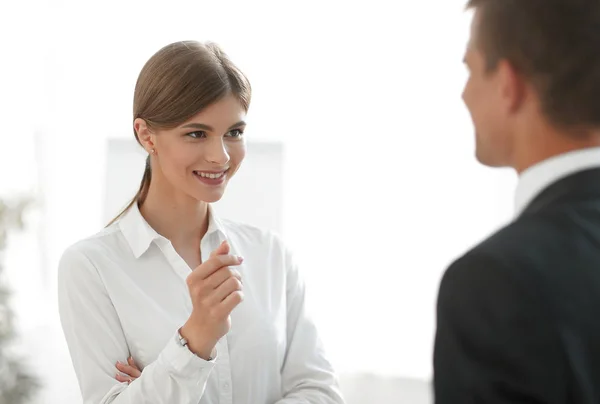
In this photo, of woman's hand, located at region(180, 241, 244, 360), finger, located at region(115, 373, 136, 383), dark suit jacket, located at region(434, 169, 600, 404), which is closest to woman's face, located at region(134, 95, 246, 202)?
woman's hand, located at region(180, 241, 244, 360)

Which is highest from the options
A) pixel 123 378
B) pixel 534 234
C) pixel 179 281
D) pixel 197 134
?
pixel 534 234

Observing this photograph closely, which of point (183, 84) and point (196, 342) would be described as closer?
point (196, 342)

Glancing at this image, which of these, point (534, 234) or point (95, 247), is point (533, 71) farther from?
point (95, 247)

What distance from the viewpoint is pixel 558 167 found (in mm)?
979

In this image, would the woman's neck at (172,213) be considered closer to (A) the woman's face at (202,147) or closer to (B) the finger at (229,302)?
(A) the woman's face at (202,147)

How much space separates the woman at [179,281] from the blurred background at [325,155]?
129cm

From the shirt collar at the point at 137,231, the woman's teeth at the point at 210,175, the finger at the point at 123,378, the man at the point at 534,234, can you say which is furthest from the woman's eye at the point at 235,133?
the man at the point at 534,234

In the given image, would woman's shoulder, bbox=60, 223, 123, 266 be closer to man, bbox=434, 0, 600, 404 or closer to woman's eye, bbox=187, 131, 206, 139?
woman's eye, bbox=187, 131, 206, 139

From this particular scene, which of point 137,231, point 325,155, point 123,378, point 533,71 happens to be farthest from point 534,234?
point 325,155

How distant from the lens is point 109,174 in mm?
3830

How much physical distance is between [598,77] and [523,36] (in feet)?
0.34

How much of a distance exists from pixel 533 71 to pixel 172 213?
1296mm

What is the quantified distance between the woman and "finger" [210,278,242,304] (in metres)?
0.12

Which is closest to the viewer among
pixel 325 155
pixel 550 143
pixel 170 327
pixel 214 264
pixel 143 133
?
pixel 550 143
